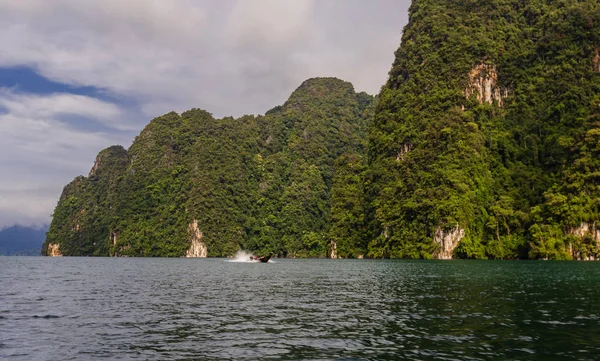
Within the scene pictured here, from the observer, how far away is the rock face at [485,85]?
168625 mm

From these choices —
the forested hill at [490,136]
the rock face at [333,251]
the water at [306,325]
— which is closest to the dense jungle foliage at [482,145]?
the forested hill at [490,136]

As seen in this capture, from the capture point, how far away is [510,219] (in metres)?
134

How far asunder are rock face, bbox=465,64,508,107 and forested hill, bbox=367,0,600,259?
40 centimetres

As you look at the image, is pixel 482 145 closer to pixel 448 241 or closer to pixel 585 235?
pixel 448 241

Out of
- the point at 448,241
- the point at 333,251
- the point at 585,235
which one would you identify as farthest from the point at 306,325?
the point at 333,251

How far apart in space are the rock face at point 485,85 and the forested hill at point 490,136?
1.31ft

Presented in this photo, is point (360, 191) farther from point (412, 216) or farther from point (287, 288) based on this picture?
point (287, 288)

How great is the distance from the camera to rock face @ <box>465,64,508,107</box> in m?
169

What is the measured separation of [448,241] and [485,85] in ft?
227

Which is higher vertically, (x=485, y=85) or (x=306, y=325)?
(x=485, y=85)

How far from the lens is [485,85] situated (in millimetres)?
170500

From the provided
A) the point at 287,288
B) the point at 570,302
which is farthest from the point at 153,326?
the point at 570,302

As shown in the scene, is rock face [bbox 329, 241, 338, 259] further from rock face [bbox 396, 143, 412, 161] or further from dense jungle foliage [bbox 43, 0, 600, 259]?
rock face [bbox 396, 143, 412, 161]

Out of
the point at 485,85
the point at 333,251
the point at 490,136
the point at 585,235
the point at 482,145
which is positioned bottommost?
the point at 333,251
